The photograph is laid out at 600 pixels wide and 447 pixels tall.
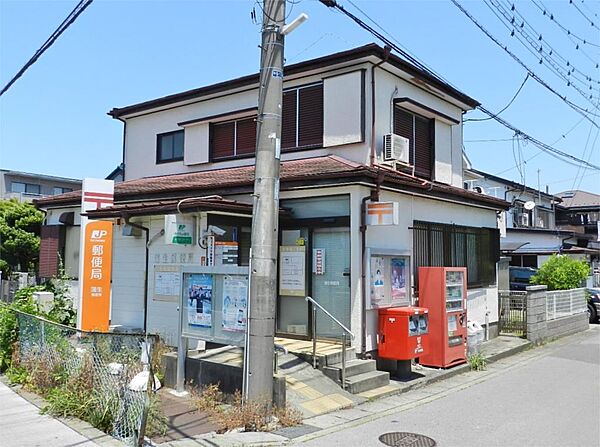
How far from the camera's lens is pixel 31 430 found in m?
A: 6.54

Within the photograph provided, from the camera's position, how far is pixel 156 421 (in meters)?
6.59

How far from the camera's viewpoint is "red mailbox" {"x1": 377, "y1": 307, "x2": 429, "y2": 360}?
9.73 metres

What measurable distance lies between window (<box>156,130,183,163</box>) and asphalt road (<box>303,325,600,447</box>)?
997 cm

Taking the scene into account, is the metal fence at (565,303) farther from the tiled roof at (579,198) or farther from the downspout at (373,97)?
the tiled roof at (579,198)

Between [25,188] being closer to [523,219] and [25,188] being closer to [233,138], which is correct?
[233,138]

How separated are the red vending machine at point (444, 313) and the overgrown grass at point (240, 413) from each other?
14.0 feet

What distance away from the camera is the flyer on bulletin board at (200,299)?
820 cm

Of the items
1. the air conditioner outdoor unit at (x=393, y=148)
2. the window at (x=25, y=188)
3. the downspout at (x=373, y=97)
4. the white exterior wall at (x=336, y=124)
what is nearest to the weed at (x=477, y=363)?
the air conditioner outdoor unit at (x=393, y=148)

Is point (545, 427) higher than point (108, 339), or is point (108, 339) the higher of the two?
point (108, 339)

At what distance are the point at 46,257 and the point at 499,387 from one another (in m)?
13.4

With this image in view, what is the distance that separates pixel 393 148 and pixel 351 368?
4.98m

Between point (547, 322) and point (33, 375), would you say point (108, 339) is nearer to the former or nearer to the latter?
point (33, 375)

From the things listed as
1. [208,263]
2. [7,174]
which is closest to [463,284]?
[208,263]

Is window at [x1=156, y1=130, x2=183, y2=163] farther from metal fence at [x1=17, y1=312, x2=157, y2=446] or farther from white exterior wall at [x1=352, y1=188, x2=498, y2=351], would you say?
metal fence at [x1=17, y1=312, x2=157, y2=446]
